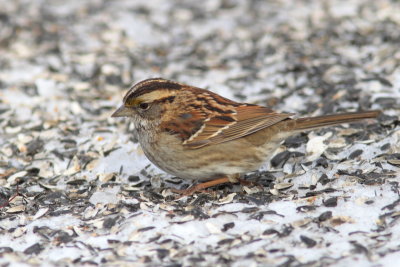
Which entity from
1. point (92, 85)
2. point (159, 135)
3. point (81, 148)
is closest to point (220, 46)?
point (92, 85)

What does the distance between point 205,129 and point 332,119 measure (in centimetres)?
105

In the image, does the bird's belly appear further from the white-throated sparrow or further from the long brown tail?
the long brown tail

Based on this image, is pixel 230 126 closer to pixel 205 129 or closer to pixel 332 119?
pixel 205 129

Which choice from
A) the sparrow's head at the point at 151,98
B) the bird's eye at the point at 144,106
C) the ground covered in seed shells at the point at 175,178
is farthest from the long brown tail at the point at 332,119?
the bird's eye at the point at 144,106

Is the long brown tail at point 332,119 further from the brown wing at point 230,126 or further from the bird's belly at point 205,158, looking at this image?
the bird's belly at point 205,158

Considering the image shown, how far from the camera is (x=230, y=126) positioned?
17.7ft

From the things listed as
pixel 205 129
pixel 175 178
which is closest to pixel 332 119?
pixel 205 129

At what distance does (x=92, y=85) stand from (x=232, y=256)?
4310 millimetres

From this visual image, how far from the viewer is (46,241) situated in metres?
4.55

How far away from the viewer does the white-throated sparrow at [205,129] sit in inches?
209

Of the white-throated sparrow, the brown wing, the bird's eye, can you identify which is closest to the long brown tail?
the white-throated sparrow

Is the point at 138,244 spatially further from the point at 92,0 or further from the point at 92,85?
the point at 92,0

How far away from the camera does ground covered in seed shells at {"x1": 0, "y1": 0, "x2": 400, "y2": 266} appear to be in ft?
14.5

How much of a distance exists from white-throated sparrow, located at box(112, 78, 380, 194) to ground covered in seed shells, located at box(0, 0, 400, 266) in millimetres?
249
